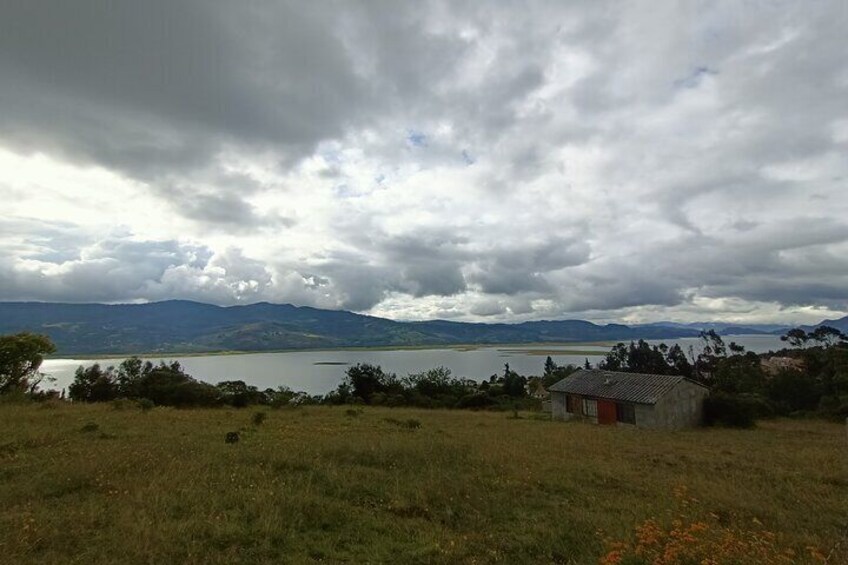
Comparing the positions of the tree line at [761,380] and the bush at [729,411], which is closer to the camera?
the bush at [729,411]

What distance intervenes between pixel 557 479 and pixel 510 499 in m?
2.96

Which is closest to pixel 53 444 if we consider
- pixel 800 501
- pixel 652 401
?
pixel 800 501

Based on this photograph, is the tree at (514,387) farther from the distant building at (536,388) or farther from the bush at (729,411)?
the bush at (729,411)

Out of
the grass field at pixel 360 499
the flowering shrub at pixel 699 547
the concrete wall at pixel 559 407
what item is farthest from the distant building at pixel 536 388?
the flowering shrub at pixel 699 547

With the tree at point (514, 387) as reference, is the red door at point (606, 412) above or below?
above

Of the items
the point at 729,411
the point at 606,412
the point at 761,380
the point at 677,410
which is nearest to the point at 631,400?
the point at 606,412

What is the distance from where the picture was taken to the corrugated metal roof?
4187 cm

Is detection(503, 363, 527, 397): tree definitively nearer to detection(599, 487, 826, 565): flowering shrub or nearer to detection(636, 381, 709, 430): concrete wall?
detection(636, 381, 709, 430): concrete wall

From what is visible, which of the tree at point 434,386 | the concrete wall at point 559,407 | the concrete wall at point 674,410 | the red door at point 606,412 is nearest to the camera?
the concrete wall at point 674,410

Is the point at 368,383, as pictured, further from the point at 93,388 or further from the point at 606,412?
the point at 606,412

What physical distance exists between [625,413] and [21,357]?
52664 mm

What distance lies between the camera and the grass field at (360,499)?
8.16 m

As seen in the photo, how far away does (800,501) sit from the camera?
44.2 feet

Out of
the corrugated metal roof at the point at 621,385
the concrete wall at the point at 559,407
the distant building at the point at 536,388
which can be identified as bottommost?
the distant building at the point at 536,388
